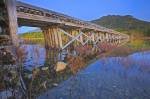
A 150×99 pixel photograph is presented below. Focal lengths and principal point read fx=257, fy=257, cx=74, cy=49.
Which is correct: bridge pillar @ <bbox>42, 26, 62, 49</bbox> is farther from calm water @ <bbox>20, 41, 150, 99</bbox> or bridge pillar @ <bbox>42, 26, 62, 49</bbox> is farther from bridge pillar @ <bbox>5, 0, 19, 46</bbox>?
calm water @ <bbox>20, 41, 150, 99</bbox>

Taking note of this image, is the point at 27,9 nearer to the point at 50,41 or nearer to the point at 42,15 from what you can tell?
the point at 42,15

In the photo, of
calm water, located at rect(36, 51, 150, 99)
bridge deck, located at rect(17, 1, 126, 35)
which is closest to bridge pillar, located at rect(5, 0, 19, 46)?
bridge deck, located at rect(17, 1, 126, 35)

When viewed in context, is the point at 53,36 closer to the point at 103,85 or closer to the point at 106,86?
the point at 103,85

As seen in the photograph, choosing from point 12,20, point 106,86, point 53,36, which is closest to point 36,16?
point 12,20

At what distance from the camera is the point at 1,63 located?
845 cm

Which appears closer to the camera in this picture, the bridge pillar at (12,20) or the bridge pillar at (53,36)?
the bridge pillar at (12,20)

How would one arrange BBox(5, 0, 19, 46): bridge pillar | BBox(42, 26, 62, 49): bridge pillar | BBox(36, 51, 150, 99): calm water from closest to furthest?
BBox(36, 51, 150, 99): calm water < BBox(5, 0, 19, 46): bridge pillar < BBox(42, 26, 62, 49): bridge pillar

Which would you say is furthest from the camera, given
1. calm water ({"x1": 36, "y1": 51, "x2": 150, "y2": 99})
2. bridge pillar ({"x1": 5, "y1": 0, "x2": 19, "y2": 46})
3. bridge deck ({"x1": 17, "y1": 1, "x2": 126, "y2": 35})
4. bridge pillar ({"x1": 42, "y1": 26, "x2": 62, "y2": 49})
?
bridge pillar ({"x1": 42, "y1": 26, "x2": 62, "y2": 49})

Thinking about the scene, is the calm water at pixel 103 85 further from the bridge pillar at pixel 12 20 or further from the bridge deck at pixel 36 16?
the bridge deck at pixel 36 16

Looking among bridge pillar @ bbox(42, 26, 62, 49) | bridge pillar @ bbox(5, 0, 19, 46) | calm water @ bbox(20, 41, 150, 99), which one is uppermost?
bridge pillar @ bbox(5, 0, 19, 46)

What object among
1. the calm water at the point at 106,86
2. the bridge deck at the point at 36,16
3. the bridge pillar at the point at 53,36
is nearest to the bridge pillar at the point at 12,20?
the bridge deck at the point at 36,16

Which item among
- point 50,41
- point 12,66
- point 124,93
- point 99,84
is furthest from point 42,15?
A: point 124,93

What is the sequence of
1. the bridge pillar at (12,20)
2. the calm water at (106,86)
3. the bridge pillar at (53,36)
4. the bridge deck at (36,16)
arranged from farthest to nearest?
the bridge pillar at (53,36) → the bridge deck at (36,16) → the bridge pillar at (12,20) → the calm water at (106,86)

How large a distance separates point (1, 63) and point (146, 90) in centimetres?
467
